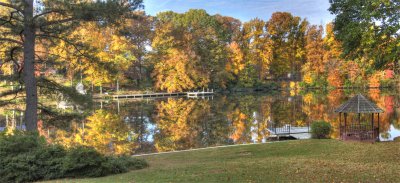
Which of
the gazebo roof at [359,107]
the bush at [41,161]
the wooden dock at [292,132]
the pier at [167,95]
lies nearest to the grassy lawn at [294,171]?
the bush at [41,161]

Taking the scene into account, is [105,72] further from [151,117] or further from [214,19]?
[214,19]

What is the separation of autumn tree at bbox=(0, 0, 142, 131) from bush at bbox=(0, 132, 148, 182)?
2.69m

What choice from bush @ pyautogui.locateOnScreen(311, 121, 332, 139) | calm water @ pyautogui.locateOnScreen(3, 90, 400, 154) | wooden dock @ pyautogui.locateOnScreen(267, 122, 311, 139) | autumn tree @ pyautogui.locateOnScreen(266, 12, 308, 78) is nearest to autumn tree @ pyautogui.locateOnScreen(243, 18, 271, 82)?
autumn tree @ pyautogui.locateOnScreen(266, 12, 308, 78)

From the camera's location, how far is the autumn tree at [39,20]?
35.3 ft

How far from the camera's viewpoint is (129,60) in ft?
166

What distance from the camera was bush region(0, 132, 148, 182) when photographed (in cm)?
885

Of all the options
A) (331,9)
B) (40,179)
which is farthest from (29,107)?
(331,9)

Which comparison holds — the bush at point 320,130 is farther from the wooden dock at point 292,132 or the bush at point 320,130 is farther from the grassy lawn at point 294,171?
the grassy lawn at point 294,171

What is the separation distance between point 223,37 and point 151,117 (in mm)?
39802

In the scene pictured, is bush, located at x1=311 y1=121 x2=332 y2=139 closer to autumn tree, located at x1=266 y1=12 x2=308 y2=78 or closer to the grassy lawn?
the grassy lawn

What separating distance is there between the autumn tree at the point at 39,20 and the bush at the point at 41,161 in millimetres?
2693

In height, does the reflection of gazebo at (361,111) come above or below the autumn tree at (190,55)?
below

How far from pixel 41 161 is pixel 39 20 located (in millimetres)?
4740

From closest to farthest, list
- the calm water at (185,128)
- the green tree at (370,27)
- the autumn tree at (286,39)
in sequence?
the green tree at (370,27) < the calm water at (185,128) < the autumn tree at (286,39)
